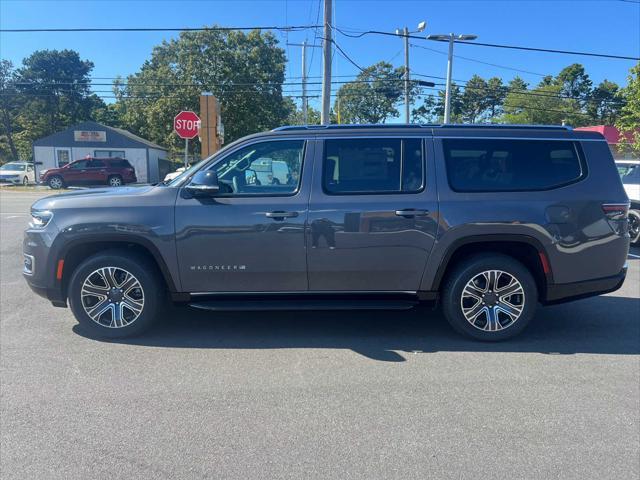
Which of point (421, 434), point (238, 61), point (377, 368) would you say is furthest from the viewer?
point (238, 61)

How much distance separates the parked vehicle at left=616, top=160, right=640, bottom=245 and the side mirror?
9.01m

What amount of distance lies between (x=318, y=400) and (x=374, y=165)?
218 centimetres

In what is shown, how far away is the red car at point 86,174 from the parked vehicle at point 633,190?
84.8 ft

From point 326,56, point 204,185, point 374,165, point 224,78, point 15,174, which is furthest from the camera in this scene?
point 224,78

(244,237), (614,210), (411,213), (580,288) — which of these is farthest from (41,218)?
(614,210)

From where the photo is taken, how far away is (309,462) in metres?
2.67

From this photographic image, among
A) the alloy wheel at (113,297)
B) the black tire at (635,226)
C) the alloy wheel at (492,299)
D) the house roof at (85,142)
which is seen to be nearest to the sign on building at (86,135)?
the house roof at (85,142)

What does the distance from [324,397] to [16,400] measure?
2.21 metres

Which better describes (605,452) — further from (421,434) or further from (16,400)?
(16,400)

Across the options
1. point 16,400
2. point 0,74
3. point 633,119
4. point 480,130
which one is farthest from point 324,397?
point 0,74

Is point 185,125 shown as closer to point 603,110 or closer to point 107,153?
point 107,153

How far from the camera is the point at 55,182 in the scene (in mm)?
28297

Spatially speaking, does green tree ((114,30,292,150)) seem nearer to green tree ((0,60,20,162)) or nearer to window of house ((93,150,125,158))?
window of house ((93,150,125,158))

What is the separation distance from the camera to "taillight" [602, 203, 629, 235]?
4.36 meters
